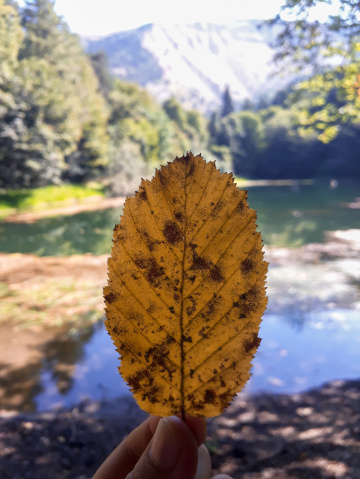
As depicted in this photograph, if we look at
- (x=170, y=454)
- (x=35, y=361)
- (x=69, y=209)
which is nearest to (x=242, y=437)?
(x=35, y=361)

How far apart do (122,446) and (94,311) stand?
9.08 meters

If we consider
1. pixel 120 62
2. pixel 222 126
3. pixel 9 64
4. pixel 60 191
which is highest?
pixel 120 62

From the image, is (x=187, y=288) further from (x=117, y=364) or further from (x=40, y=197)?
(x=40, y=197)

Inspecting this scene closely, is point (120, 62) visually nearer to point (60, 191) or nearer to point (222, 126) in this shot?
point (222, 126)

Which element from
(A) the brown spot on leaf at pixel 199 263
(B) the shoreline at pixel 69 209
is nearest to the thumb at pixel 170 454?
(A) the brown spot on leaf at pixel 199 263

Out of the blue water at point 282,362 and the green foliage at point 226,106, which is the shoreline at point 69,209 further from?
the green foliage at point 226,106

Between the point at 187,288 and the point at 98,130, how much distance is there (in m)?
37.2

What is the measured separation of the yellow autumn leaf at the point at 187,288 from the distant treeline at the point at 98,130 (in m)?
9.74

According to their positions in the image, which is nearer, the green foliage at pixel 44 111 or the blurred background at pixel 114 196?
the blurred background at pixel 114 196

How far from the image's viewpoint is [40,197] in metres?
28.6

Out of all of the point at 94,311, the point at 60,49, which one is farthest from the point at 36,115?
the point at 94,311

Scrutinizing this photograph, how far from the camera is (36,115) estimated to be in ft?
88.6

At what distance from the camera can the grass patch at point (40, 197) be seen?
2660cm

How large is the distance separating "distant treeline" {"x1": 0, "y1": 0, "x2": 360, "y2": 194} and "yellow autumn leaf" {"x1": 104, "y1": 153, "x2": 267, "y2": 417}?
974 cm
